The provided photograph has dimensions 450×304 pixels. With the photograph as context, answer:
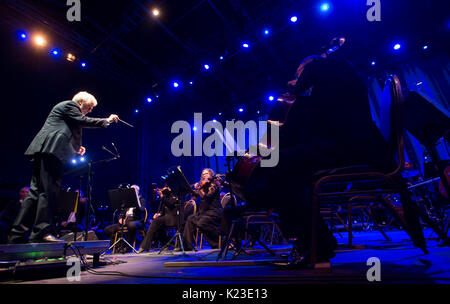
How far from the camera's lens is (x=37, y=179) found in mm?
2479

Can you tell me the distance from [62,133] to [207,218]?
287 cm

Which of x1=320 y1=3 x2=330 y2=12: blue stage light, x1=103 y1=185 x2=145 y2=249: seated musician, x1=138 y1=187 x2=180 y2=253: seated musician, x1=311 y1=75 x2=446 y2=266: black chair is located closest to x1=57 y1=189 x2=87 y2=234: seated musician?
x1=103 y1=185 x2=145 y2=249: seated musician

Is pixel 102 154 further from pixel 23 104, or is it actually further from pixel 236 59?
pixel 236 59

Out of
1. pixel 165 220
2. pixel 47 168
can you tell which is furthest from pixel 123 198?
pixel 47 168

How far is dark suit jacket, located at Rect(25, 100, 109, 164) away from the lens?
8.16ft

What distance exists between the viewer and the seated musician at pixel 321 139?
1.23 m

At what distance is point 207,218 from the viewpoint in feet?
14.7

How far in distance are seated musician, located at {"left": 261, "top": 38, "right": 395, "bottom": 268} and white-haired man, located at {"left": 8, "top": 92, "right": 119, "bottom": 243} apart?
235cm

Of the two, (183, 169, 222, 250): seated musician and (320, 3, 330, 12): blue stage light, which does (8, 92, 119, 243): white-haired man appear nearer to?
(183, 169, 222, 250): seated musician

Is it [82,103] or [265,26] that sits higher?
[265,26]

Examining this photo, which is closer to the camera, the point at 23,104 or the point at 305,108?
the point at 305,108

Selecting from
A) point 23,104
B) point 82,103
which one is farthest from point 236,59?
point 23,104

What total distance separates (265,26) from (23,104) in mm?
6922

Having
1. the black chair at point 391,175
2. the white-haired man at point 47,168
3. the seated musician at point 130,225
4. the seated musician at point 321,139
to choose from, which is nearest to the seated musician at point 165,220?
the seated musician at point 130,225
